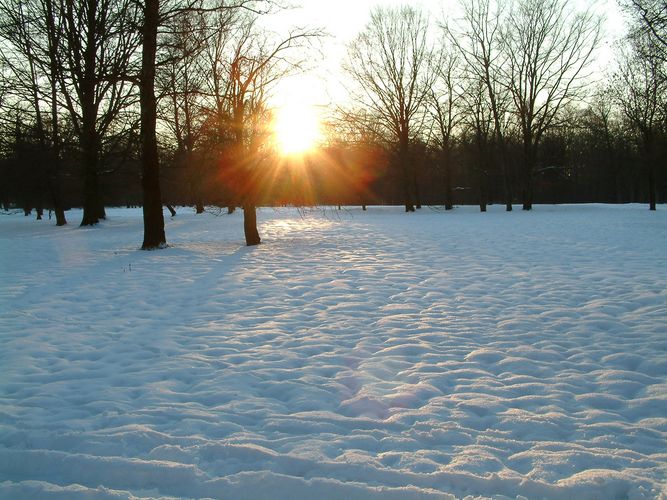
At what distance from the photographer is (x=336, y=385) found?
150 inches

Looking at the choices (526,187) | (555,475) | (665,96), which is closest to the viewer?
(555,475)

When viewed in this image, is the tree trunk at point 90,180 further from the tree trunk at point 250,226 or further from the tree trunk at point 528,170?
the tree trunk at point 528,170

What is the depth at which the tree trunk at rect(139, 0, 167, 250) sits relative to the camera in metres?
10.7

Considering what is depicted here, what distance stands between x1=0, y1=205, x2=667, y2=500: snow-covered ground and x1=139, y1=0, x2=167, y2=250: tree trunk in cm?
373

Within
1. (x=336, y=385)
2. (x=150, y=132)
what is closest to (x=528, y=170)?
(x=150, y=132)

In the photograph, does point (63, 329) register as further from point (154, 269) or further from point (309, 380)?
point (154, 269)

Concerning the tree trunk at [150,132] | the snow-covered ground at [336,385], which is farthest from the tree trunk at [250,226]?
the snow-covered ground at [336,385]

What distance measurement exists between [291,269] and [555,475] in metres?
7.22

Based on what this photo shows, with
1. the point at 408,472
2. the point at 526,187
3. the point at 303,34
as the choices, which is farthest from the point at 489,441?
the point at 526,187

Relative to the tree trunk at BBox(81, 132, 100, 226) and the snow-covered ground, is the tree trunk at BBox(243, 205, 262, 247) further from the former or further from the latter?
the tree trunk at BBox(81, 132, 100, 226)

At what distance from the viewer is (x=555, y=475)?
2496 millimetres

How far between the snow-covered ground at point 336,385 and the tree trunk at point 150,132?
3.73 metres

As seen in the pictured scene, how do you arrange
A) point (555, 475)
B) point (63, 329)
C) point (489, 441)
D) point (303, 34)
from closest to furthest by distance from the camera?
point (555, 475) < point (489, 441) < point (63, 329) < point (303, 34)

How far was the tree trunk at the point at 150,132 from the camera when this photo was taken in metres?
10.7
